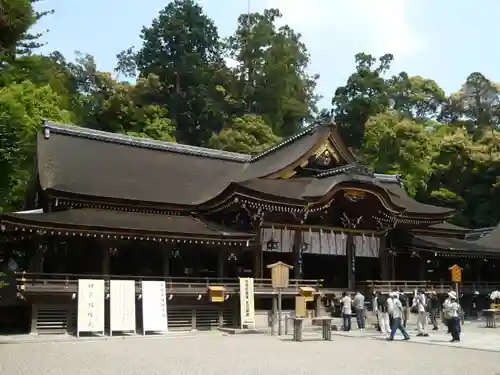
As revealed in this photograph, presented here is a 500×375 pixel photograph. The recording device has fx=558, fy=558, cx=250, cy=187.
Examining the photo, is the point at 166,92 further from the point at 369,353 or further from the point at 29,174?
the point at 369,353

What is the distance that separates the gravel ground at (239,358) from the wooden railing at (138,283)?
244 centimetres

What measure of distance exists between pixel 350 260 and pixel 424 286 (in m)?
3.78

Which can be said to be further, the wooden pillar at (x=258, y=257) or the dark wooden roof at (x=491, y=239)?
the dark wooden roof at (x=491, y=239)

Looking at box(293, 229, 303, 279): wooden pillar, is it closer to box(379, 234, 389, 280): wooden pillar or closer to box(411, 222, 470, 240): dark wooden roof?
box(379, 234, 389, 280): wooden pillar

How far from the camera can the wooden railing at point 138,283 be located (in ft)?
56.2

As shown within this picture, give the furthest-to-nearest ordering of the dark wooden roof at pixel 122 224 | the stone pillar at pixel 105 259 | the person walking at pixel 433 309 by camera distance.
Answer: the person walking at pixel 433 309
the stone pillar at pixel 105 259
the dark wooden roof at pixel 122 224

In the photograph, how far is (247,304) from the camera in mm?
20047

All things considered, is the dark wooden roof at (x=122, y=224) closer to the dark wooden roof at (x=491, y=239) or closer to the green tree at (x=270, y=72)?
the dark wooden roof at (x=491, y=239)

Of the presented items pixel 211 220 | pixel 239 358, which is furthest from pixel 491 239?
pixel 239 358

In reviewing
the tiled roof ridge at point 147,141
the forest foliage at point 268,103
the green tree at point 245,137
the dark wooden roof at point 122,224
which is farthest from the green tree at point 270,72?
the dark wooden roof at point 122,224

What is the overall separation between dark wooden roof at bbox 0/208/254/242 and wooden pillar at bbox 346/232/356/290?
5.62 metres

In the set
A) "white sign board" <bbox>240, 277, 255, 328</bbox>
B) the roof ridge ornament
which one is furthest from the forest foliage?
"white sign board" <bbox>240, 277, 255, 328</bbox>

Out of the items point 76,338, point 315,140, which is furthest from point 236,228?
point 76,338

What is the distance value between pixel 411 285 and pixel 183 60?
44533 millimetres
